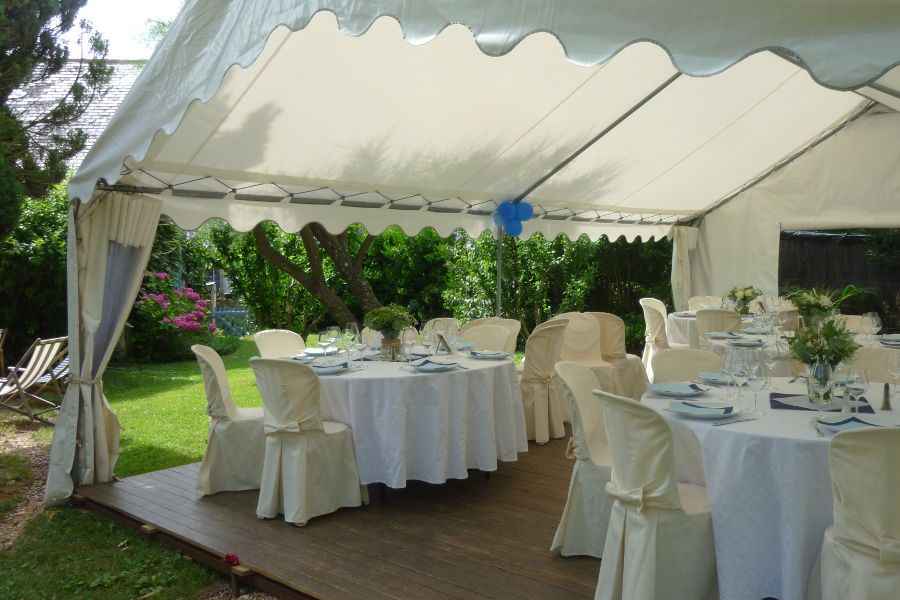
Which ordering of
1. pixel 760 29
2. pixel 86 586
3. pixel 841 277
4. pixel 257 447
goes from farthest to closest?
pixel 841 277, pixel 257 447, pixel 86 586, pixel 760 29

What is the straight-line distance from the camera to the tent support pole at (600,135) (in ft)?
22.3

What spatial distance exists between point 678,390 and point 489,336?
3.45 m

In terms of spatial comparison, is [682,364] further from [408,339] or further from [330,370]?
[330,370]

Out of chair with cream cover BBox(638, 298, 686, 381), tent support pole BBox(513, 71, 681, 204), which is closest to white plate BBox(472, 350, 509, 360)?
tent support pole BBox(513, 71, 681, 204)

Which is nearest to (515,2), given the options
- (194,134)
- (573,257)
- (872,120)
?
(194,134)

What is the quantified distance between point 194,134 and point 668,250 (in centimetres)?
941

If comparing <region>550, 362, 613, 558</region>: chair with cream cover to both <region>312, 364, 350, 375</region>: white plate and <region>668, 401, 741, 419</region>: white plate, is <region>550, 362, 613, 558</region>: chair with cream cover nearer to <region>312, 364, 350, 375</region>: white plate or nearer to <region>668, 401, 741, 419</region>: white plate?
<region>668, 401, 741, 419</region>: white plate

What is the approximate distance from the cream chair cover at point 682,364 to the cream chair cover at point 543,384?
1919mm

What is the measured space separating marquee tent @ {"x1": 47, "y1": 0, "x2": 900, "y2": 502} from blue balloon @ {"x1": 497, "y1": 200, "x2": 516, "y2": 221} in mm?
101

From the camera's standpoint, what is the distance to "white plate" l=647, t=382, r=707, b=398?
3.86 meters

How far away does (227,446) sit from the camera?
5414mm

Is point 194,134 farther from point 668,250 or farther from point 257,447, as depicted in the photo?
point 668,250

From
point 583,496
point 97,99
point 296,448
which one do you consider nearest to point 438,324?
point 296,448

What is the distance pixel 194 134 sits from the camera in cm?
546
